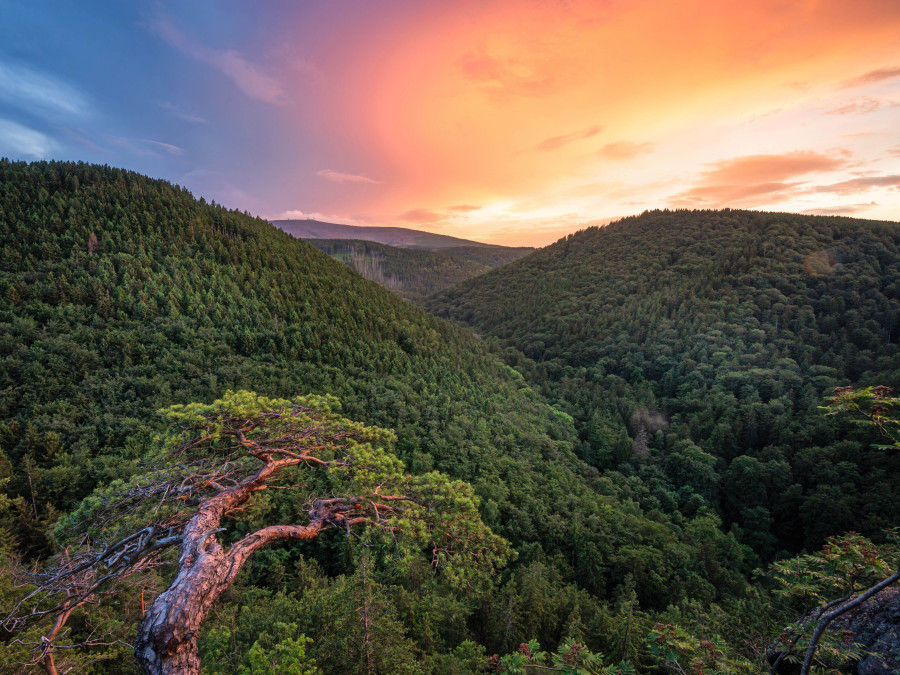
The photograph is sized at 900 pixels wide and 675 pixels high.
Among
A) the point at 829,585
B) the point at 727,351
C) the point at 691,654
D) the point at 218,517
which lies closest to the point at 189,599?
the point at 218,517

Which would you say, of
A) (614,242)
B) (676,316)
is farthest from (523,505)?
(614,242)

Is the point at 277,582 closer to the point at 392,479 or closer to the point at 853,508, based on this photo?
the point at 392,479

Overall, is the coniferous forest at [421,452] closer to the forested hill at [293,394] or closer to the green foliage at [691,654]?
the green foliage at [691,654]

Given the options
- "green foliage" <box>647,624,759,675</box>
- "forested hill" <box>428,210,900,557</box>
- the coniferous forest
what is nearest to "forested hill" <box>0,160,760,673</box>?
the coniferous forest

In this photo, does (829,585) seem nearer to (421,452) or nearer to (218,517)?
(218,517)

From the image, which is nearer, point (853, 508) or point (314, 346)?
point (853, 508)

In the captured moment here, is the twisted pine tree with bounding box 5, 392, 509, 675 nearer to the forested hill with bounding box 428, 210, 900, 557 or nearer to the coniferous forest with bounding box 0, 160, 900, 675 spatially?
the coniferous forest with bounding box 0, 160, 900, 675
